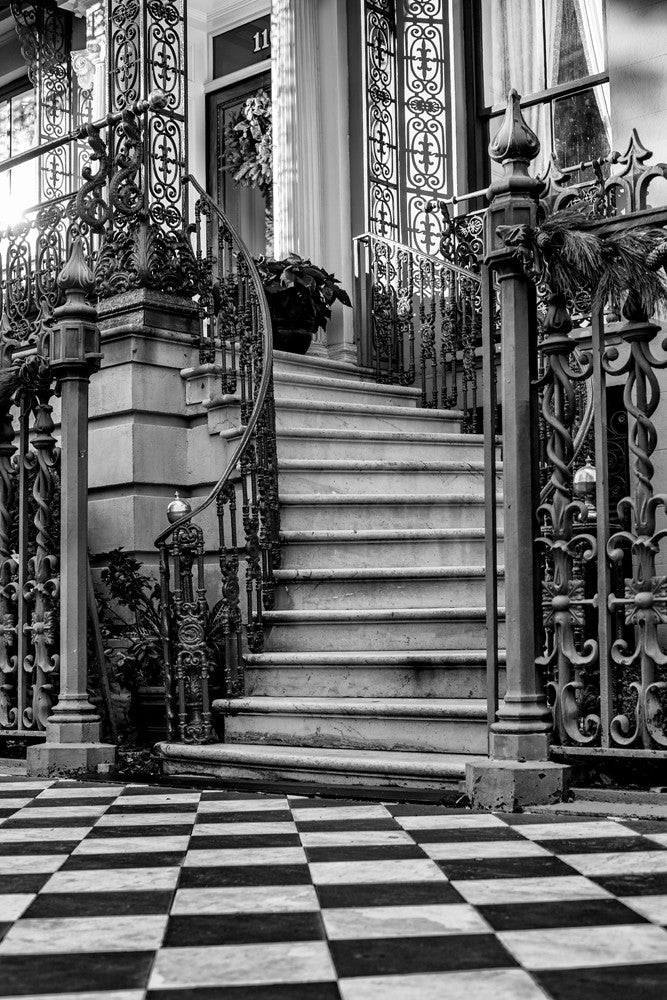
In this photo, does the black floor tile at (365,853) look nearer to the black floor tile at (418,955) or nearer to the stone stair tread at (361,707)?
the black floor tile at (418,955)

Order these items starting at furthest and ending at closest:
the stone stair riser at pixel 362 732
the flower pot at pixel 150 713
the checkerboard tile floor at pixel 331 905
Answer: the flower pot at pixel 150 713 < the stone stair riser at pixel 362 732 < the checkerboard tile floor at pixel 331 905

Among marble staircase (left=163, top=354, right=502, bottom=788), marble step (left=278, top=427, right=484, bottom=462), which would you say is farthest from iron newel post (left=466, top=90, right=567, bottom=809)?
marble step (left=278, top=427, right=484, bottom=462)

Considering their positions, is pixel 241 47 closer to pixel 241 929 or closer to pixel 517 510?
pixel 517 510

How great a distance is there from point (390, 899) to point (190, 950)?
60cm

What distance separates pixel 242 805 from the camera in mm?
4684

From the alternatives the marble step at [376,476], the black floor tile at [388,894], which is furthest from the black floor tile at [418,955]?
the marble step at [376,476]

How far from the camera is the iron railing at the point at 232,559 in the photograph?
20.3 feet

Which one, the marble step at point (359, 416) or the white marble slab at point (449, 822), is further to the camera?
the marble step at point (359, 416)

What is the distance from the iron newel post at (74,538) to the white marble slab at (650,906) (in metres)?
3.60

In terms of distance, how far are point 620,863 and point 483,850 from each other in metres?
0.41

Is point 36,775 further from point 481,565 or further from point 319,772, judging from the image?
point 481,565

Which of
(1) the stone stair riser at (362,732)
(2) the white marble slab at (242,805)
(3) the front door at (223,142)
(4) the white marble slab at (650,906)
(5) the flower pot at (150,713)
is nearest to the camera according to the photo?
(4) the white marble slab at (650,906)

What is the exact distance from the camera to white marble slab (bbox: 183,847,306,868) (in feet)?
11.5

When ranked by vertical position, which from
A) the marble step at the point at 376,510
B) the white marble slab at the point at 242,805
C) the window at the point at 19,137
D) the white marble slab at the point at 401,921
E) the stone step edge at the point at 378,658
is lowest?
the white marble slab at the point at 242,805
